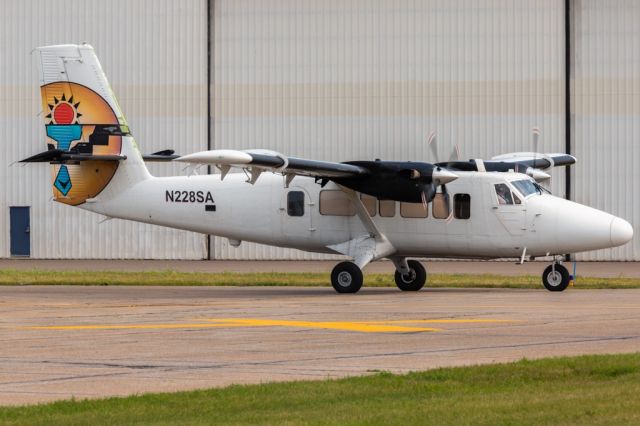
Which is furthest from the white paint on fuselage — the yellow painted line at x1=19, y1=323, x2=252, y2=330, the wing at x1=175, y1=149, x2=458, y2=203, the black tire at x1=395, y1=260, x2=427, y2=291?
the yellow painted line at x1=19, y1=323, x2=252, y2=330

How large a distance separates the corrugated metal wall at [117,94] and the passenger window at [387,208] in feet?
59.5

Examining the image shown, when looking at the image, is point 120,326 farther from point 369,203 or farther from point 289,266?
point 289,266

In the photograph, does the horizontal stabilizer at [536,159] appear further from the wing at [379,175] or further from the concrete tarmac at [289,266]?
the concrete tarmac at [289,266]

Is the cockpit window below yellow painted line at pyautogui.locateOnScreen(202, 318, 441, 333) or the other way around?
the other way around

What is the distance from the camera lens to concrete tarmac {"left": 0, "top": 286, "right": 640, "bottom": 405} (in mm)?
13445

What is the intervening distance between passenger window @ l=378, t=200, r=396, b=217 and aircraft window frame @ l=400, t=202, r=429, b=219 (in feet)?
0.68

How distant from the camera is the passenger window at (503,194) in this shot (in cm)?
2783

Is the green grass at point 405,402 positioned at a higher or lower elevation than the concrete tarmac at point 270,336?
higher

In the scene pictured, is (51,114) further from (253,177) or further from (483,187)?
(483,187)

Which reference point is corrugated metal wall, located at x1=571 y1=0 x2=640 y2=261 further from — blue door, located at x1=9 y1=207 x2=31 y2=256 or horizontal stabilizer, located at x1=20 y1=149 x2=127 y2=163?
blue door, located at x1=9 y1=207 x2=31 y2=256

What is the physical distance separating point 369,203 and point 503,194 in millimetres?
3270

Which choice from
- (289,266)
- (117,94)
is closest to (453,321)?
(289,266)

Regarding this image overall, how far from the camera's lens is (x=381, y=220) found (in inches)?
1141

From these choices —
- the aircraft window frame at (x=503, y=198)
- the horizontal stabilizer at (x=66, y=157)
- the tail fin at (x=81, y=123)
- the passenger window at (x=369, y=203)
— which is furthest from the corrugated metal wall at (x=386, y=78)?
the aircraft window frame at (x=503, y=198)
